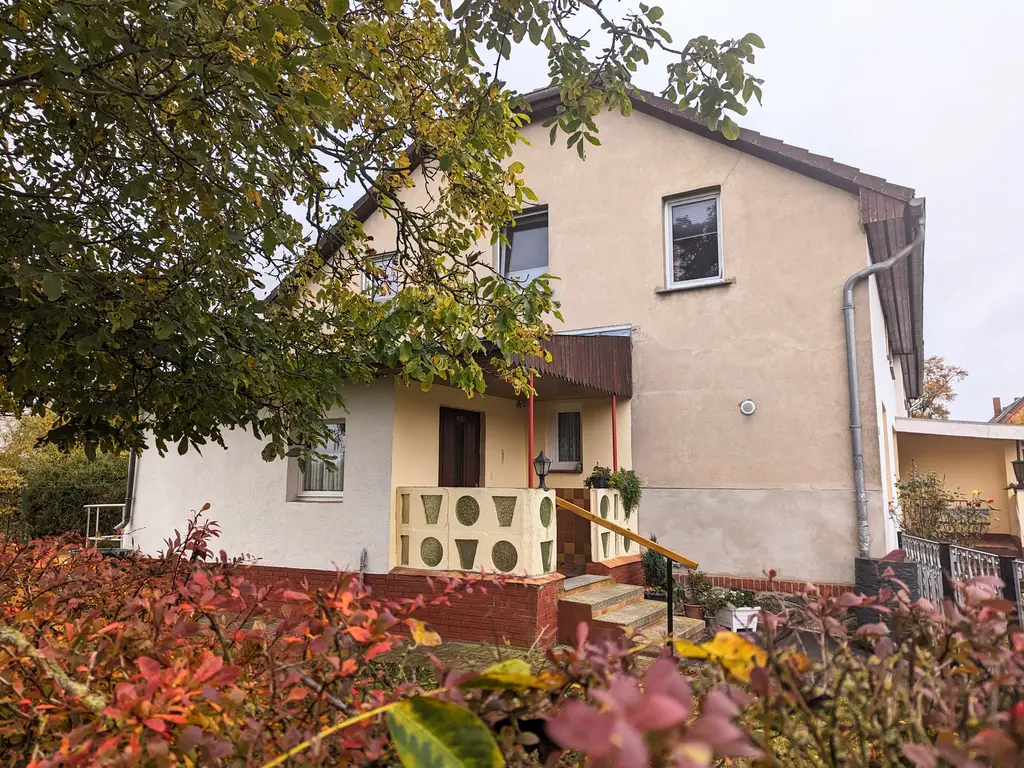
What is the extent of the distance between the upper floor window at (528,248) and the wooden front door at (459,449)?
3081 millimetres

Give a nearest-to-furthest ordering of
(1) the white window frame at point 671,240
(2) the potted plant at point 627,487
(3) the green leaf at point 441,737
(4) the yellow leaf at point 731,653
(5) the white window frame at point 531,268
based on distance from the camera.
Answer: (3) the green leaf at point 441,737
(4) the yellow leaf at point 731,653
(2) the potted plant at point 627,487
(1) the white window frame at point 671,240
(5) the white window frame at point 531,268

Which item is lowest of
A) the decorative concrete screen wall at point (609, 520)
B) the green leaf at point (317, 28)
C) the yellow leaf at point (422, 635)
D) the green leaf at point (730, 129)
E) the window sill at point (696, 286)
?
the decorative concrete screen wall at point (609, 520)

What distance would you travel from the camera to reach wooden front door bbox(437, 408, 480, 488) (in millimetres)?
8914

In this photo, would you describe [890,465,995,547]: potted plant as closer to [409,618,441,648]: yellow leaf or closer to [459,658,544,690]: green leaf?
[409,618,441,648]: yellow leaf

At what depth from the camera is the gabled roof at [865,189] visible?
27.2ft

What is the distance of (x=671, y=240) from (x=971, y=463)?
1213 cm

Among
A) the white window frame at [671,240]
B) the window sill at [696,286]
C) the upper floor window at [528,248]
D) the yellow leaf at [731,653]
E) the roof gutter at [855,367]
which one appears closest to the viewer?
the yellow leaf at [731,653]

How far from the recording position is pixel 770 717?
976 millimetres

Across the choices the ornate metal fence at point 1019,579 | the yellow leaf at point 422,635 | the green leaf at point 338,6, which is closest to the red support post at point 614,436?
the ornate metal fence at point 1019,579

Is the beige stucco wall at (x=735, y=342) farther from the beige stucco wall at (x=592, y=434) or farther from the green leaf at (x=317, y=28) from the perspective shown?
the green leaf at (x=317, y=28)

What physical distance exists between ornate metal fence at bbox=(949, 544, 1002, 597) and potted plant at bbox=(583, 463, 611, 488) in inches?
169

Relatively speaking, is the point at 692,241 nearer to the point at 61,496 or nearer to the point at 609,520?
the point at 609,520

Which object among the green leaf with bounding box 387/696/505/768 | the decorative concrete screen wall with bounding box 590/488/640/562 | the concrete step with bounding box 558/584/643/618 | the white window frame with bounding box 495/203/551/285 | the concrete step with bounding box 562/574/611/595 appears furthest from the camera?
the white window frame with bounding box 495/203/551/285

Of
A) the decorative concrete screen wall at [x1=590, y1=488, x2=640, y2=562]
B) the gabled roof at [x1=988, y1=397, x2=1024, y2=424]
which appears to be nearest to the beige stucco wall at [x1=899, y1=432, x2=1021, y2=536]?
the decorative concrete screen wall at [x1=590, y1=488, x2=640, y2=562]
